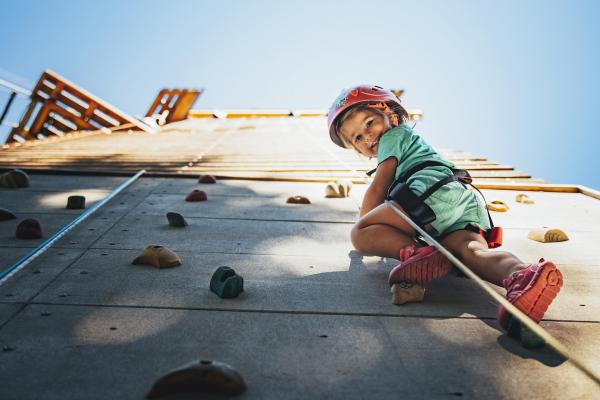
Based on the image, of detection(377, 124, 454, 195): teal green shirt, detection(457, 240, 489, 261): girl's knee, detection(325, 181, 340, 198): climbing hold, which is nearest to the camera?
detection(457, 240, 489, 261): girl's knee

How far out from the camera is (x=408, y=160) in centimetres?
239

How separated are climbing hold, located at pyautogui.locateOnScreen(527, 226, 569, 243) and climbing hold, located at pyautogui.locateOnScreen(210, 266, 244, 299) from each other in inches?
62.3

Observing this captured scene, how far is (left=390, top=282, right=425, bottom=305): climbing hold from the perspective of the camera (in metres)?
1.83

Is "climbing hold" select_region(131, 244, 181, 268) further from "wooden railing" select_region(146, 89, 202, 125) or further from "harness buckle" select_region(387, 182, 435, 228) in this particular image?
"wooden railing" select_region(146, 89, 202, 125)

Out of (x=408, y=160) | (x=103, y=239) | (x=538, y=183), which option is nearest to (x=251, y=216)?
(x=103, y=239)

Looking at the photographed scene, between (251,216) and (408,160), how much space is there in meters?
1.04

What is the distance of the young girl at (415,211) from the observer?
1702 millimetres

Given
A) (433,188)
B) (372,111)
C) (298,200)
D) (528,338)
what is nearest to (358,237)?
(433,188)

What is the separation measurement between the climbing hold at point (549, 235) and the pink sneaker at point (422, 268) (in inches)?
37.8

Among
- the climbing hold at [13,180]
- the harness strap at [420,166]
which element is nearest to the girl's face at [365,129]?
the harness strap at [420,166]

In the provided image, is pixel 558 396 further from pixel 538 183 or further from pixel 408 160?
pixel 538 183

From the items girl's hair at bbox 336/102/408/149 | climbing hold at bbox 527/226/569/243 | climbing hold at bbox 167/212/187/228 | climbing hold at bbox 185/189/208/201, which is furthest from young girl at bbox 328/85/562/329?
climbing hold at bbox 185/189/208/201

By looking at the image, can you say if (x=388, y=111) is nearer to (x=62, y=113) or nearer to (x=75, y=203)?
(x=75, y=203)

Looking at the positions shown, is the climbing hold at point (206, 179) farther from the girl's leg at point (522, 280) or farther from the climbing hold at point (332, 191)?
the girl's leg at point (522, 280)
